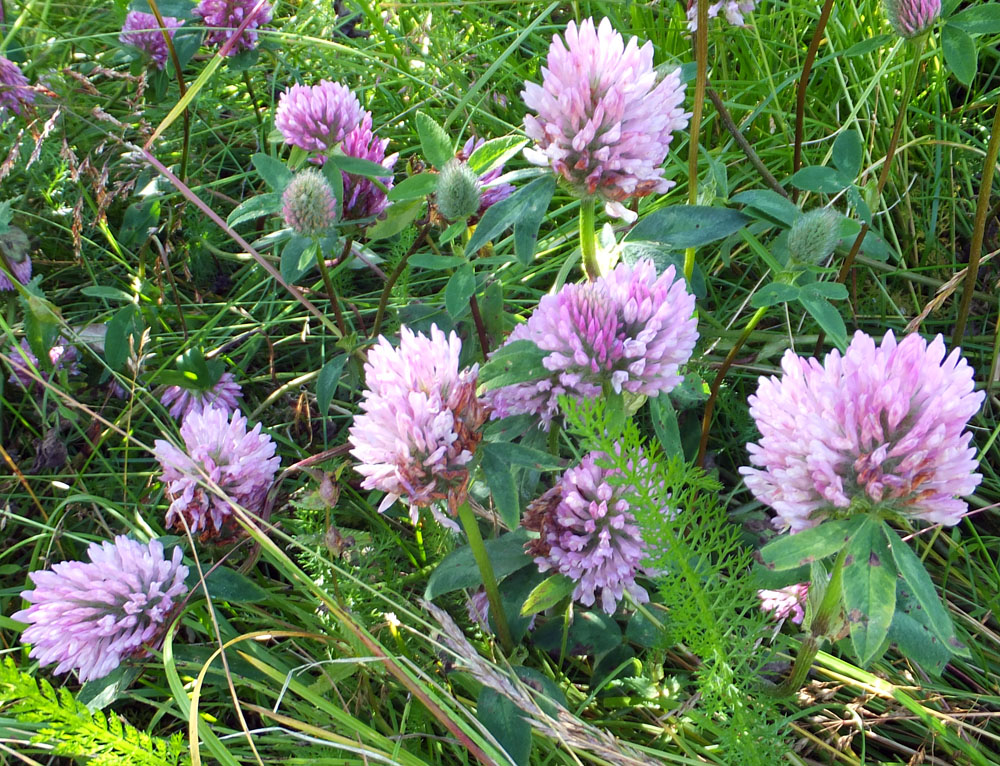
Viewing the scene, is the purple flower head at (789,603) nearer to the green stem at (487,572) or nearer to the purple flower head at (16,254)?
the green stem at (487,572)

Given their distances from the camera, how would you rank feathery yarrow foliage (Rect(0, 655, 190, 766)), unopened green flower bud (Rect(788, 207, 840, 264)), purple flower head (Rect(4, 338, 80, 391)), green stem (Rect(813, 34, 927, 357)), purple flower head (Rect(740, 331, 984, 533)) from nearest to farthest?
1. purple flower head (Rect(740, 331, 984, 533))
2. feathery yarrow foliage (Rect(0, 655, 190, 766))
3. unopened green flower bud (Rect(788, 207, 840, 264))
4. green stem (Rect(813, 34, 927, 357))
5. purple flower head (Rect(4, 338, 80, 391))

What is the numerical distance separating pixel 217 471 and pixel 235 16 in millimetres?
1277

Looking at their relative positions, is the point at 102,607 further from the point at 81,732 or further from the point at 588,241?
the point at 588,241

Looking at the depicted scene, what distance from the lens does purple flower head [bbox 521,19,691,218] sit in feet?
3.81

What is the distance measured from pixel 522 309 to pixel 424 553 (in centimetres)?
62

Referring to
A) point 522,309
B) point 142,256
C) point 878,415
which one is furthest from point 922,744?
point 142,256

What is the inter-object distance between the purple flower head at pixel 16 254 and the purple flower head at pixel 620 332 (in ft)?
4.82

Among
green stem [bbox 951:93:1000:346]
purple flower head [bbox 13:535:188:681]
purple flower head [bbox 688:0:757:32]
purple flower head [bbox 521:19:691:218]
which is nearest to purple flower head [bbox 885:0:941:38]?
green stem [bbox 951:93:1000:346]

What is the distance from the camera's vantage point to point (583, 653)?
138 cm

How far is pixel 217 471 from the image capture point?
1515 mm

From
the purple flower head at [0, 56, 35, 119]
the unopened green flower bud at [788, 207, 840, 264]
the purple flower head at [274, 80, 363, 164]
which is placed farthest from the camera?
the purple flower head at [0, 56, 35, 119]

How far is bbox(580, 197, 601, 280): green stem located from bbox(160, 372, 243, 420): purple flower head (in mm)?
922

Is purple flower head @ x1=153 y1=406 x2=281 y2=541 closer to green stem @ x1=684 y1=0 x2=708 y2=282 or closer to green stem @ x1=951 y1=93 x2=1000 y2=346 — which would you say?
green stem @ x1=684 y1=0 x2=708 y2=282

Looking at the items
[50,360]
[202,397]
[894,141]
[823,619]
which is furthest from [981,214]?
[50,360]
